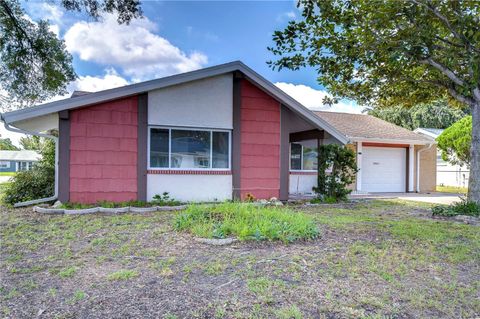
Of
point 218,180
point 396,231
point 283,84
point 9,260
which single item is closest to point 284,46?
point 218,180

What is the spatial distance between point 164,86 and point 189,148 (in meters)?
1.88

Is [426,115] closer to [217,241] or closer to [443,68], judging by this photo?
[443,68]

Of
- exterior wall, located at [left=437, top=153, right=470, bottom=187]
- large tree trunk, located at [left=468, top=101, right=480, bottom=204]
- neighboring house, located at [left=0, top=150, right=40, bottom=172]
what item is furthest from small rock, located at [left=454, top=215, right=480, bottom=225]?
neighboring house, located at [left=0, top=150, right=40, bottom=172]

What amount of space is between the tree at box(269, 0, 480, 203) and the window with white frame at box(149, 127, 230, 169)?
3.03 meters

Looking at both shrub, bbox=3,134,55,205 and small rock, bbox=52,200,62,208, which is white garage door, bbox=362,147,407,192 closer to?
small rock, bbox=52,200,62,208

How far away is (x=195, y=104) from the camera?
31.8ft

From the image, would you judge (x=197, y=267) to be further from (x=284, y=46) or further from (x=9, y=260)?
(x=284, y=46)

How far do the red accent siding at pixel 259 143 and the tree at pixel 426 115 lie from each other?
2341 cm

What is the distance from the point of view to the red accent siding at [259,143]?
405 inches

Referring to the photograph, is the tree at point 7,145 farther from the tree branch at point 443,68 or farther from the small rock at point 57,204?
the tree branch at point 443,68

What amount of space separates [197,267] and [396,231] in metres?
4.17

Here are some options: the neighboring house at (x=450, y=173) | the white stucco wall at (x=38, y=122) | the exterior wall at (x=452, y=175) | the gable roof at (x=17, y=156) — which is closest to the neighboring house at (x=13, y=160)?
the gable roof at (x=17, y=156)

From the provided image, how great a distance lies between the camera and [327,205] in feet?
33.6

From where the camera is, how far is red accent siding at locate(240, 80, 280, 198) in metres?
10.3
